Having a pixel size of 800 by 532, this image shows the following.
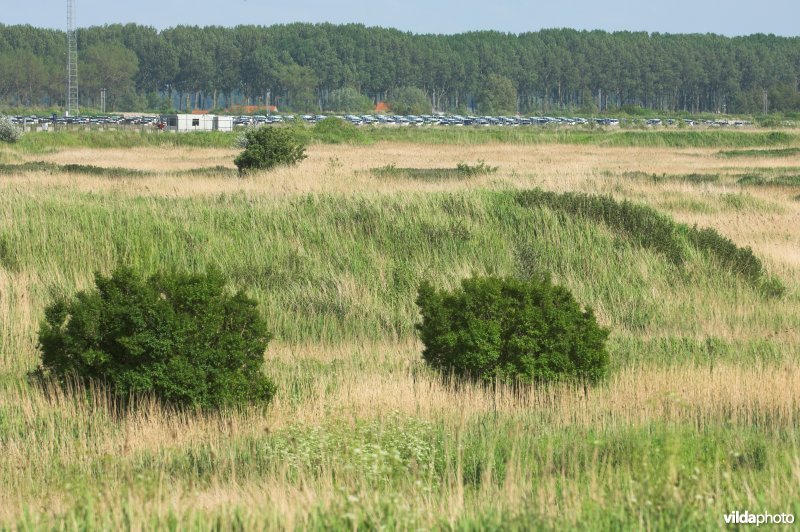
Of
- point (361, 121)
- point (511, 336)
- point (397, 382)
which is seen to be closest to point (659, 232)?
point (511, 336)

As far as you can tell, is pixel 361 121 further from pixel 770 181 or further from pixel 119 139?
pixel 770 181

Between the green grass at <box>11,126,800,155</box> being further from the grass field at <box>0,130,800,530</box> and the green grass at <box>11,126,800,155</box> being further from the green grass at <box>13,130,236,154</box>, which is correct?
the grass field at <box>0,130,800,530</box>

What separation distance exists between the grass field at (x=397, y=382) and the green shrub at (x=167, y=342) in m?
0.27

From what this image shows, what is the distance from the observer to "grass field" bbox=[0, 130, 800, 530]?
6.10 metres

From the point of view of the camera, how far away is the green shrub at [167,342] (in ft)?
33.3

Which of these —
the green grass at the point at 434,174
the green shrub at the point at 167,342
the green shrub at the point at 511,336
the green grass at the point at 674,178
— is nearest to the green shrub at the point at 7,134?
the green grass at the point at 434,174

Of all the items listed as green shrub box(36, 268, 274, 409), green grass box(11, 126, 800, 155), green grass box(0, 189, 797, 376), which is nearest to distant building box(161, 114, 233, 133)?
green grass box(11, 126, 800, 155)

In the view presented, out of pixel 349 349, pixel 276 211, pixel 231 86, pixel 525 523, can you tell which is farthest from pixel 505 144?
pixel 231 86

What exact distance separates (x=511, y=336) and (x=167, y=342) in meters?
3.49

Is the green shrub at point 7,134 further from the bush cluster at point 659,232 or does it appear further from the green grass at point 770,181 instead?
the bush cluster at point 659,232

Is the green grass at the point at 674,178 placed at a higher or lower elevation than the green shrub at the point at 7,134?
lower

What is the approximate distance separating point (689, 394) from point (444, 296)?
3044 mm

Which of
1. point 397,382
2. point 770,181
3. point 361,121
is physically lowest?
point 397,382

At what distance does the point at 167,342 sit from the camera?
1020cm
